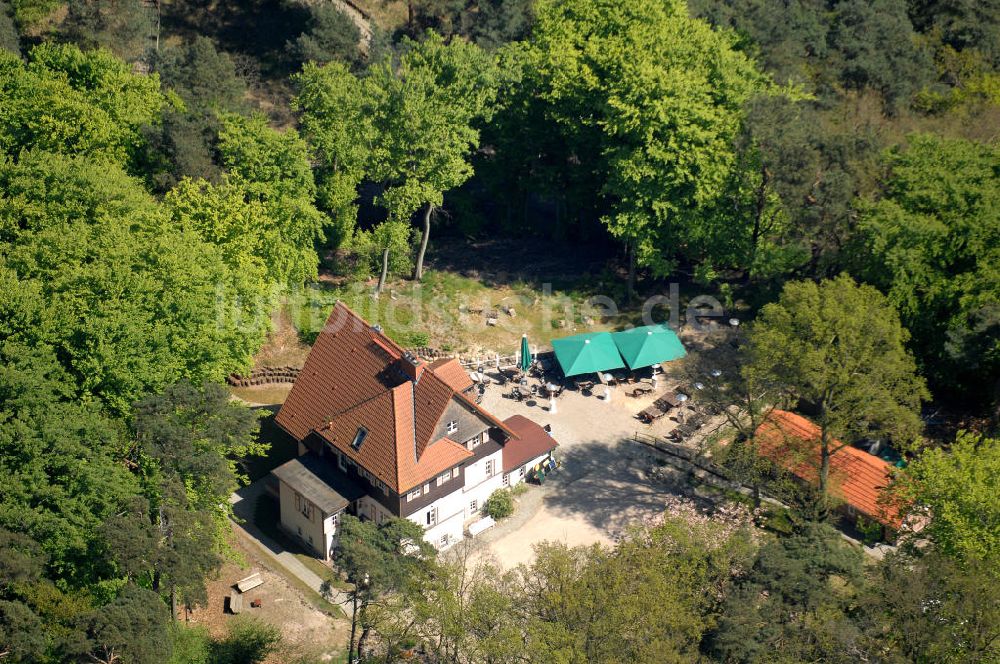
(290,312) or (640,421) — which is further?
(290,312)

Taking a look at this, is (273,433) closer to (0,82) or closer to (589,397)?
(589,397)

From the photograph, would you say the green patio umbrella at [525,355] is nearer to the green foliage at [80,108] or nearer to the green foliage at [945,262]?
the green foliage at [945,262]

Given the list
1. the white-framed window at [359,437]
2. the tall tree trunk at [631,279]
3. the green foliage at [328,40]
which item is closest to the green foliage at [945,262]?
the tall tree trunk at [631,279]

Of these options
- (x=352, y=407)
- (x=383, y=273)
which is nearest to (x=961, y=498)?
(x=352, y=407)

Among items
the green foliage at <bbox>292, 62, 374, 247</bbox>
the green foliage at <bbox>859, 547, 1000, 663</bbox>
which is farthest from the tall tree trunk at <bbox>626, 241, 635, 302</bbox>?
the green foliage at <bbox>859, 547, 1000, 663</bbox>

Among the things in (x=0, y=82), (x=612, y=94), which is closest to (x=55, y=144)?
(x=0, y=82)
